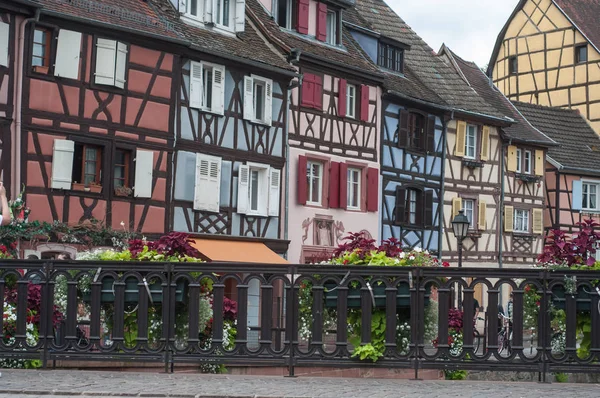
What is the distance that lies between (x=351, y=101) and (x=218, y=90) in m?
7.27

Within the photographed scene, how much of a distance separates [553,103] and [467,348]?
43.2 metres

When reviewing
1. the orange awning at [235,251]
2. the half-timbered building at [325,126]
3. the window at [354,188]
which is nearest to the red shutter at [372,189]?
the half-timbered building at [325,126]

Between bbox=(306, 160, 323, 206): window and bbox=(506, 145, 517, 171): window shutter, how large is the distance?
42.0 ft

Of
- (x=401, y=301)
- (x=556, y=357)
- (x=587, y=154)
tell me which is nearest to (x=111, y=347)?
(x=401, y=301)

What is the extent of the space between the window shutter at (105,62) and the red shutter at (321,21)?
404 inches

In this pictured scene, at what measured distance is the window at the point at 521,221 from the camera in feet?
156

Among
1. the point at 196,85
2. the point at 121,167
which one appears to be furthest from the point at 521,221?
the point at 121,167

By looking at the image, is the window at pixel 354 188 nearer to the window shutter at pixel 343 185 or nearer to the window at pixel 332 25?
the window shutter at pixel 343 185

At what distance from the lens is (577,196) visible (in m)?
50.0

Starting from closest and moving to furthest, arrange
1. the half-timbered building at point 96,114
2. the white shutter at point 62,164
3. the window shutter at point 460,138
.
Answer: the half-timbered building at point 96,114 < the white shutter at point 62,164 < the window shutter at point 460,138

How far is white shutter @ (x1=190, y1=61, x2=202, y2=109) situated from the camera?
1194 inches

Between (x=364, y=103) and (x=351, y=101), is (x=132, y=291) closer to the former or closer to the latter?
(x=351, y=101)

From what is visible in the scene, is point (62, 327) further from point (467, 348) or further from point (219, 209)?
point (219, 209)

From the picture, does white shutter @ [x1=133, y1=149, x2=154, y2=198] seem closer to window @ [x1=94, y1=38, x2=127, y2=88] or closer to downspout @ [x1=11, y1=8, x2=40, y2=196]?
window @ [x1=94, y1=38, x2=127, y2=88]
